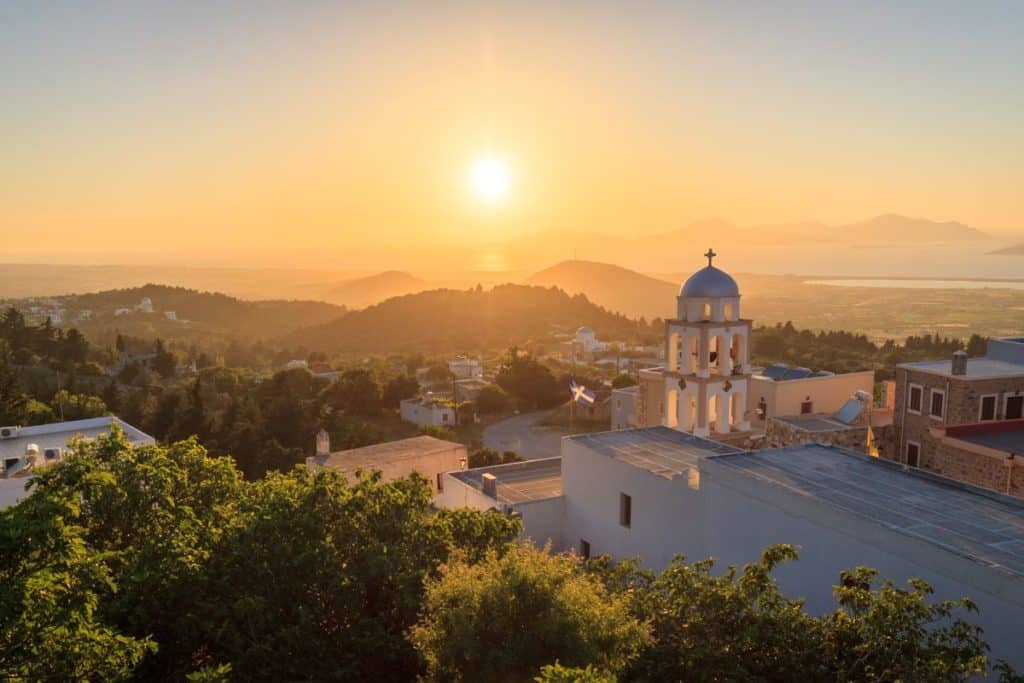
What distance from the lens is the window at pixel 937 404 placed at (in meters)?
23.5

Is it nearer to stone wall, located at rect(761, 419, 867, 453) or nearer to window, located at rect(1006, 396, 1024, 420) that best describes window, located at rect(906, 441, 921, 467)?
stone wall, located at rect(761, 419, 867, 453)

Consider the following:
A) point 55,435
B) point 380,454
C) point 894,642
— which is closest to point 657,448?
point 894,642

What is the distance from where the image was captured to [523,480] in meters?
22.7

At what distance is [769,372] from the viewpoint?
37.1 m

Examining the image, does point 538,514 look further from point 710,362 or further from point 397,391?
point 397,391

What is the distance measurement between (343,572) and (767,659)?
5.94 m

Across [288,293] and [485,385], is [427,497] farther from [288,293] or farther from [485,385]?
[288,293]

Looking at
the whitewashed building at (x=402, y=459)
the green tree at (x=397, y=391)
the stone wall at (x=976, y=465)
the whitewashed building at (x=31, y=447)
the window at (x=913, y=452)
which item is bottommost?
the green tree at (x=397, y=391)

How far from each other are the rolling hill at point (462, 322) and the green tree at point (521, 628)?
10295 centimetres

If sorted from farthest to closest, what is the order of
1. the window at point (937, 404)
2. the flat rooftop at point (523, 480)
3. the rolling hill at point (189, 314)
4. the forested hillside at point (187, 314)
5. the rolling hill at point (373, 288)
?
the rolling hill at point (373, 288)
the rolling hill at point (189, 314)
the forested hillside at point (187, 314)
the window at point (937, 404)
the flat rooftop at point (523, 480)

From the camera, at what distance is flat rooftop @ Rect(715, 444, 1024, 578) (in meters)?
10.8

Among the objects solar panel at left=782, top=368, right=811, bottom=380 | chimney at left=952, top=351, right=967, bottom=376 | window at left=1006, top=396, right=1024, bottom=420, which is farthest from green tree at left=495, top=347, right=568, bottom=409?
window at left=1006, top=396, right=1024, bottom=420

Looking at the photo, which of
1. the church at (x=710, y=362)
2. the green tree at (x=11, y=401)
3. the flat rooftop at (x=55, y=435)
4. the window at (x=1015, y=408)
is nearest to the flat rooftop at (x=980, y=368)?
the window at (x=1015, y=408)

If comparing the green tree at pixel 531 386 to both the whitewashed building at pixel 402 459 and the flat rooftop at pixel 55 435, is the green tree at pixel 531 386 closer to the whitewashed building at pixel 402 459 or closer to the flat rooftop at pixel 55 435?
the whitewashed building at pixel 402 459
